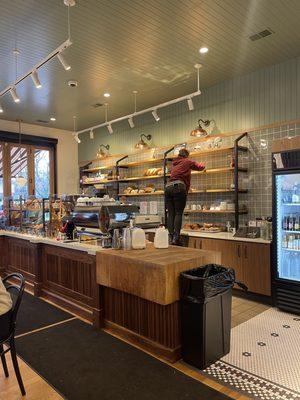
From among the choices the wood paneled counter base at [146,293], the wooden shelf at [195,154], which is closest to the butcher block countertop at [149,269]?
the wood paneled counter base at [146,293]

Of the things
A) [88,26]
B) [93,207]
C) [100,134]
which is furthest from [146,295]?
[100,134]

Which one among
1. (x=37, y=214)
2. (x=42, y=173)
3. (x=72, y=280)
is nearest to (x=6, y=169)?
(x=42, y=173)

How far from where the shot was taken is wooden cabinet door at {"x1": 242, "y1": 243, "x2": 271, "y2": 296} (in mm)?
4176

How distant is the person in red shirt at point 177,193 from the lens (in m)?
4.48

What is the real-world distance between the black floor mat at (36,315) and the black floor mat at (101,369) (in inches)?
9.9

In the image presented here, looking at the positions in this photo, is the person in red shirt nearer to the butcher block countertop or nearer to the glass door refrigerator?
the butcher block countertop

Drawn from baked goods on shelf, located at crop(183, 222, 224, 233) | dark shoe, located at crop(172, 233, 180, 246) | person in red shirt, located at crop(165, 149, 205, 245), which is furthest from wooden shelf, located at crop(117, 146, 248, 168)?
dark shoe, located at crop(172, 233, 180, 246)

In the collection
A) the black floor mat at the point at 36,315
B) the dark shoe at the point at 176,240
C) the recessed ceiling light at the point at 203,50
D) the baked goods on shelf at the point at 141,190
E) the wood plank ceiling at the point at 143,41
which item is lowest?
the black floor mat at the point at 36,315

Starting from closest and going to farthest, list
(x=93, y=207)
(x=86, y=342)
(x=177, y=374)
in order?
(x=177, y=374), (x=86, y=342), (x=93, y=207)

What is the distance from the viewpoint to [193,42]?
4.12 metres

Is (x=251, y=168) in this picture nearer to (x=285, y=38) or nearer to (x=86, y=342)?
(x=285, y=38)

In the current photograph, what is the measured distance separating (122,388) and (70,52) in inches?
164

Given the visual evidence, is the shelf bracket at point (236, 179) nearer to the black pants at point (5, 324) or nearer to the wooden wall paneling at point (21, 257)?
the wooden wall paneling at point (21, 257)

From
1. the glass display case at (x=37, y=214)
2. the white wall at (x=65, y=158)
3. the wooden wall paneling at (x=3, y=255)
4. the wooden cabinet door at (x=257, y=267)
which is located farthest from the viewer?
the white wall at (x=65, y=158)
